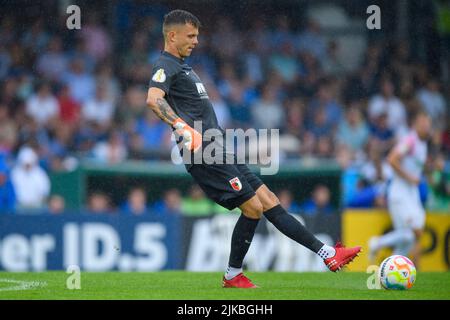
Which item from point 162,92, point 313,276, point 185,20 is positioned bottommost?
point 313,276

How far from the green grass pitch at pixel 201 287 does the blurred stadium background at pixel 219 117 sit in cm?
298

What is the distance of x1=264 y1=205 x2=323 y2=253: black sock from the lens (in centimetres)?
849

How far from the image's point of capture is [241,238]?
336 inches

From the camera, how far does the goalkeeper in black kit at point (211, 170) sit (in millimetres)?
8367

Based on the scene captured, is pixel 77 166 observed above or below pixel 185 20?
below

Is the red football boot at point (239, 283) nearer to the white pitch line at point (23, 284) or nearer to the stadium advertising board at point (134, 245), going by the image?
the white pitch line at point (23, 284)

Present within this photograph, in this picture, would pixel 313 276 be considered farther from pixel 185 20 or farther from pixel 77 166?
pixel 77 166

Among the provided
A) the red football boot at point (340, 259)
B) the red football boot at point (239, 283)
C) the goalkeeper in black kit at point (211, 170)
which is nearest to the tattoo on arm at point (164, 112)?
the goalkeeper in black kit at point (211, 170)

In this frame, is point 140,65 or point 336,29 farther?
point 336,29

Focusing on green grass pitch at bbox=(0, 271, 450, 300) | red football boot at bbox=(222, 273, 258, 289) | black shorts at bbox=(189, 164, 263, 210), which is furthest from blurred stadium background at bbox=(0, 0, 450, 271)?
black shorts at bbox=(189, 164, 263, 210)

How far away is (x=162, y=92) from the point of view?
818 centimetres

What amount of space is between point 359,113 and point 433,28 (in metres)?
2.90
